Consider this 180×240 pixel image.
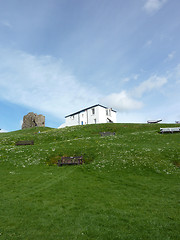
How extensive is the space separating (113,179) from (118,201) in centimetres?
562

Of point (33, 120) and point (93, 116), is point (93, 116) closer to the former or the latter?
point (93, 116)

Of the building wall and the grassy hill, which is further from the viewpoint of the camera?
Result: the building wall

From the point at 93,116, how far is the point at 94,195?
216 ft

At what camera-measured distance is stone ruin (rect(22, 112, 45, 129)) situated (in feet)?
275

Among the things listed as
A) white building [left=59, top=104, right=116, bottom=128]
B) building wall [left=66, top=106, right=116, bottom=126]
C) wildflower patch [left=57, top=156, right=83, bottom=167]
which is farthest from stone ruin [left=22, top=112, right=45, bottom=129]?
wildflower patch [left=57, top=156, right=83, bottom=167]

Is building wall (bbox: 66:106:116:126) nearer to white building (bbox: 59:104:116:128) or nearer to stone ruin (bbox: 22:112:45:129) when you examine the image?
white building (bbox: 59:104:116:128)

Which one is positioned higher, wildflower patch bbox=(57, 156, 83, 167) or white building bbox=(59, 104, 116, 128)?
white building bbox=(59, 104, 116, 128)

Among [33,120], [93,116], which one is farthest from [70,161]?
[33,120]

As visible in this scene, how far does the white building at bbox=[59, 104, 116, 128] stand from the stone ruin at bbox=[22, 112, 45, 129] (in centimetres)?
1391

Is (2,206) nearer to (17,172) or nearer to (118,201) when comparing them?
(118,201)

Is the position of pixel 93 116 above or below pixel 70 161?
above

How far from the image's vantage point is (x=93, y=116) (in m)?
78.6

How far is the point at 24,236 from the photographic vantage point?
25.8 feet

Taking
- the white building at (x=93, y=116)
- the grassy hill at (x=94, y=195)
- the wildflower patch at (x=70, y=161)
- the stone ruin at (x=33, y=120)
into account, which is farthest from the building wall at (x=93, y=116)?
the wildflower patch at (x=70, y=161)
